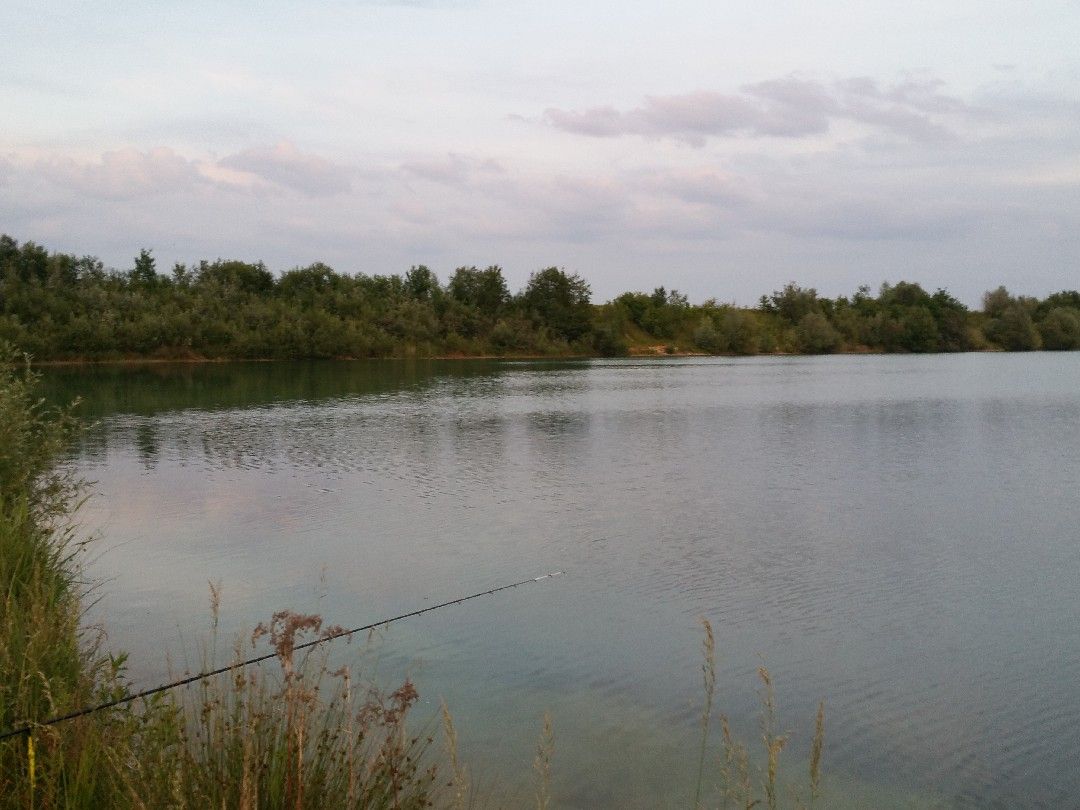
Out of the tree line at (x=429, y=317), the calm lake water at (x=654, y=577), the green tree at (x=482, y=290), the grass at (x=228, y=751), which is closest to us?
the grass at (x=228, y=751)

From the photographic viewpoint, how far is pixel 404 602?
11.2 m

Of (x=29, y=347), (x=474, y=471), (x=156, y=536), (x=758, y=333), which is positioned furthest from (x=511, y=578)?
(x=758, y=333)

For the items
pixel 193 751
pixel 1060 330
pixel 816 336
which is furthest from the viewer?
pixel 1060 330

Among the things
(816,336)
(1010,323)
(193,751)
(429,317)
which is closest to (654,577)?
(193,751)

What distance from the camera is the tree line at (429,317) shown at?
7975 centimetres

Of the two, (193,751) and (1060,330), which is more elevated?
(1060,330)

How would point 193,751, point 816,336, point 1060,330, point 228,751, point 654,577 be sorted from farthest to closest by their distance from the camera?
1. point 1060,330
2. point 816,336
3. point 654,577
4. point 193,751
5. point 228,751

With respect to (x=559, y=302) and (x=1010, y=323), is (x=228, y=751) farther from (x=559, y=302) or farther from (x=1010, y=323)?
(x=1010, y=323)

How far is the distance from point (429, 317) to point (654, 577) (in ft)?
288

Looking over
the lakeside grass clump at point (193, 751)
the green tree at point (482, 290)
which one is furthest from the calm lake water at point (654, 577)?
the green tree at point (482, 290)

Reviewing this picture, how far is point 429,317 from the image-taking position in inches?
3883

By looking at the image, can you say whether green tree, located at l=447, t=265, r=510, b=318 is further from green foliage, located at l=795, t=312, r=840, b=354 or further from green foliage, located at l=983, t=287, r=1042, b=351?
green foliage, located at l=983, t=287, r=1042, b=351

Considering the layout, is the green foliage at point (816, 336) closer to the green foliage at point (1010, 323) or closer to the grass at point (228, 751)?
the green foliage at point (1010, 323)

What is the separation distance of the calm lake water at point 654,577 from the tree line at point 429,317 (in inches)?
2162
